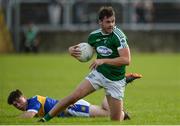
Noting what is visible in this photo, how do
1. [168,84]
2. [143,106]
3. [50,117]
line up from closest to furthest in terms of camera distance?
1. [50,117]
2. [143,106]
3. [168,84]

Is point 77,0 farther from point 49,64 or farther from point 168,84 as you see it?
point 168,84

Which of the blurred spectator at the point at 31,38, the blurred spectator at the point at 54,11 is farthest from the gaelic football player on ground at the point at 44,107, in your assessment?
the blurred spectator at the point at 54,11

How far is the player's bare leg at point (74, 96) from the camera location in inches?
597

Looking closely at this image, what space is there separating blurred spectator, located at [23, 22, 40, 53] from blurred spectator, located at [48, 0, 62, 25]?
105 centimetres

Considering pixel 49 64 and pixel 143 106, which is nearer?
Result: pixel 143 106

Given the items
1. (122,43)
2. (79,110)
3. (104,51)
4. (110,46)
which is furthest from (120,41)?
(79,110)

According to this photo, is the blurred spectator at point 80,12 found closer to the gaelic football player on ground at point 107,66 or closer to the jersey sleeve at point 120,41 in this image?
the gaelic football player on ground at point 107,66

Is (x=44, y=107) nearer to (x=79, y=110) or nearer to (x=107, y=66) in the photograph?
Answer: (x=79, y=110)

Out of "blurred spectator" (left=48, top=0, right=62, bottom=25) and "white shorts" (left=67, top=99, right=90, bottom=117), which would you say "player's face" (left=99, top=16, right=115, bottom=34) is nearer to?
"white shorts" (left=67, top=99, right=90, bottom=117)

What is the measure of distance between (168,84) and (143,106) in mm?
8767

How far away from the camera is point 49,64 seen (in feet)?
127

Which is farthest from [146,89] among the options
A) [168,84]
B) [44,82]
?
[44,82]

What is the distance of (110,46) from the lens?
599 inches

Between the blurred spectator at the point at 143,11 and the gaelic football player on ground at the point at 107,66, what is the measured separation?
32.1 meters
